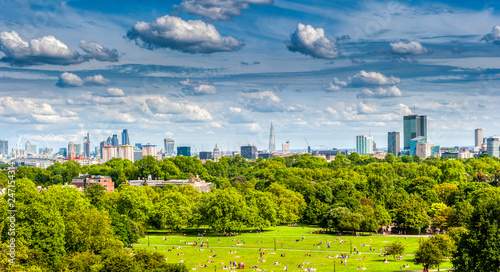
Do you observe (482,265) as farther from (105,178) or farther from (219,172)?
(219,172)

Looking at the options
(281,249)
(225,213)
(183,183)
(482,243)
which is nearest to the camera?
(482,243)

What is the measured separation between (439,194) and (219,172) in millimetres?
88313

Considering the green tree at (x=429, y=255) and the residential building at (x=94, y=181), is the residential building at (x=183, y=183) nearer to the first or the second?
the residential building at (x=94, y=181)

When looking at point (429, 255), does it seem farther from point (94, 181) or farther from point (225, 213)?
point (94, 181)

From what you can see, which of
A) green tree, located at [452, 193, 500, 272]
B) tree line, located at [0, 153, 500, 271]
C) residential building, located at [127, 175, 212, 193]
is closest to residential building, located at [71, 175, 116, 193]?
residential building, located at [127, 175, 212, 193]

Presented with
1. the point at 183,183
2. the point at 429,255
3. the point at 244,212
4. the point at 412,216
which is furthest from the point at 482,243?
the point at 183,183

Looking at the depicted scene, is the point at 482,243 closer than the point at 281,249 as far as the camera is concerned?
Yes

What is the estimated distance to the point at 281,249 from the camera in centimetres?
7075

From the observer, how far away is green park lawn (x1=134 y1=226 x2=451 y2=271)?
60844mm

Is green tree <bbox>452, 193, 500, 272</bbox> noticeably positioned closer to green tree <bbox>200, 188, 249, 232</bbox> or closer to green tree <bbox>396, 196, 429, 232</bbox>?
green tree <bbox>396, 196, 429, 232</bbox>

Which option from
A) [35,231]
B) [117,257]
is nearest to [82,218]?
[35,231]

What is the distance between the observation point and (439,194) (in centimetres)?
10462

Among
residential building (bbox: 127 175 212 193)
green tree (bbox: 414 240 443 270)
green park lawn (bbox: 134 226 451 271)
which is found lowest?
green park lawn (bbox: 134 226 451 271)

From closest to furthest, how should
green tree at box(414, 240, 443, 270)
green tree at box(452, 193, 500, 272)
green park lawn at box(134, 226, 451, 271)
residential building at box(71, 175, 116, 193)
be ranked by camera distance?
green tree at box(452, 193, 500, 272) → green tree at box(414, 240, 443, 270) → green park lawn at box(134, 226, 451, 271) → residential building at box(71, 175, 116, 193)
